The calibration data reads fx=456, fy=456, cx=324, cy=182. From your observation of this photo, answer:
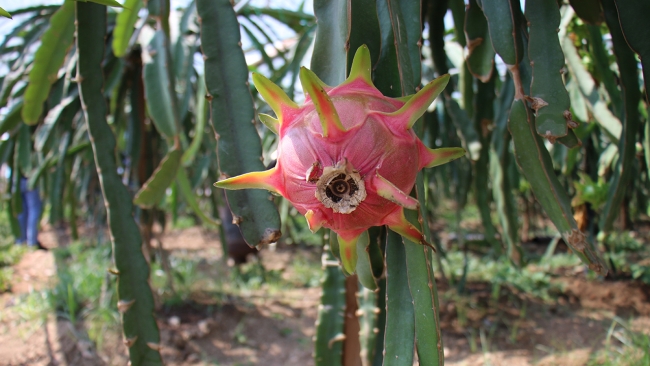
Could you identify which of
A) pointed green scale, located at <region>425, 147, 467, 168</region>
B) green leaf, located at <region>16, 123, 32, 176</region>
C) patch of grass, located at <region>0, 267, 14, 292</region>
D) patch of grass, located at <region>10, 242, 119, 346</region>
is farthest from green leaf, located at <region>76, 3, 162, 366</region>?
patch of grass, located at <region>0, 267, 14, 292</region>

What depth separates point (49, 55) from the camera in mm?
1112

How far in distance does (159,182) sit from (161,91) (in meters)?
0.30

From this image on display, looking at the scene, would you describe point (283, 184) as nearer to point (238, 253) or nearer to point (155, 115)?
point (155, 115)

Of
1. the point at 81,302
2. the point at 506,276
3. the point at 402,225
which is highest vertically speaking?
the point at 402,225

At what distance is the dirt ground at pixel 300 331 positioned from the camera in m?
2.47

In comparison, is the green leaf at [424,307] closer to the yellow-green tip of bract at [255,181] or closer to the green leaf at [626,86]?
the yellow-green tip of bract at [255,181]

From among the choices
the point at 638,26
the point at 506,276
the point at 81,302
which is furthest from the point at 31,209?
the point at 638,26

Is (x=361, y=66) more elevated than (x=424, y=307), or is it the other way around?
(x=361, y=66)

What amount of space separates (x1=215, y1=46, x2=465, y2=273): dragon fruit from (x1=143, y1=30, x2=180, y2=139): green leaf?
28.3 inches

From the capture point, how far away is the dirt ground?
2.47m

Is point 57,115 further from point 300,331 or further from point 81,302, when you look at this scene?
point 300,331

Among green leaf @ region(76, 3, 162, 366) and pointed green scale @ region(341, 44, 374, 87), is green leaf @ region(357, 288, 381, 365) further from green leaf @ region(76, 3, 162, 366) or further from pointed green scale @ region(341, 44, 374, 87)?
pointed green scale @ region(341, 44, 374, 87)

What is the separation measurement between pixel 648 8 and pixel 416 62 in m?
0.36

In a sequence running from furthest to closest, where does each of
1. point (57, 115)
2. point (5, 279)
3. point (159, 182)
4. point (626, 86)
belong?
point (5, 279) → point (57, 115) → point (159, 182) → point (626, 86)
